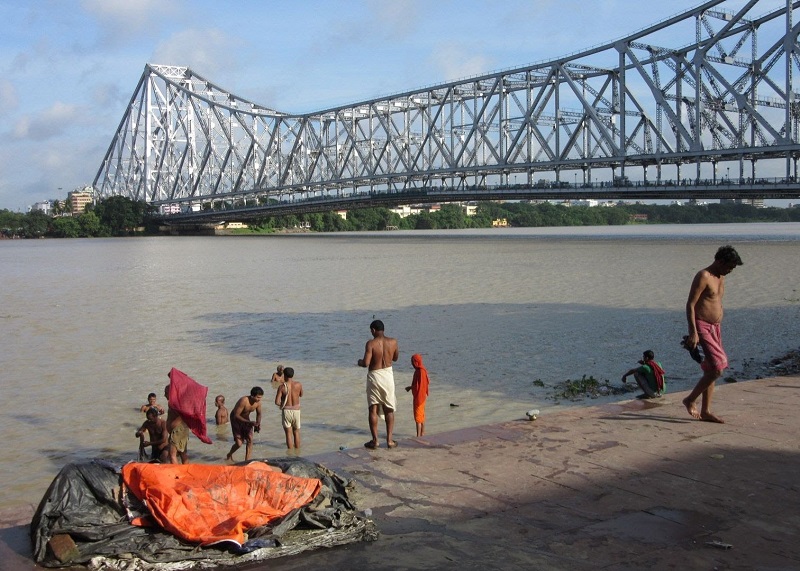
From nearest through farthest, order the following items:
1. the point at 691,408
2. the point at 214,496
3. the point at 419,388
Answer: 1. the point at 214,496
2. the point at 691,408
3. the point at 419,388

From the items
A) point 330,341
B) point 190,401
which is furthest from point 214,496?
point 330,341

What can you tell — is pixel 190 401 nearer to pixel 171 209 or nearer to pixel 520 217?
pixel 171 209

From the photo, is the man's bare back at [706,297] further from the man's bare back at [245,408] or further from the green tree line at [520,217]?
the green tree line at [520,217]

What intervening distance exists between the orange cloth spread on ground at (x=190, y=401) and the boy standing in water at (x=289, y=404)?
987mm

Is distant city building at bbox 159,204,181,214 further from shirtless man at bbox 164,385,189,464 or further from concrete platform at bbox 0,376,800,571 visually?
concrete platform at bbox 0,376,800,571

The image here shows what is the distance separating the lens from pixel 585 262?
34094 mm

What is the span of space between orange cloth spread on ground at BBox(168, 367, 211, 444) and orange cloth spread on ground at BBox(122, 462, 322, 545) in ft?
5.11

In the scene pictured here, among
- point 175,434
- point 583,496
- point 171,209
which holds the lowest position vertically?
point 583,496

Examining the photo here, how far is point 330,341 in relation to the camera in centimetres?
1407

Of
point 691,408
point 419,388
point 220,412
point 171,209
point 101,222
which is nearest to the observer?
point 691,408

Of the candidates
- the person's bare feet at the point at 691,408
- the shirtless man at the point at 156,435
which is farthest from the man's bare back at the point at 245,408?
the person's bare feet at the point at 691,408

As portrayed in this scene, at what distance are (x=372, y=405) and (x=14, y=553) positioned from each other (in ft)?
9.82

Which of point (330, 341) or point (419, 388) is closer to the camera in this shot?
point (419, 388)

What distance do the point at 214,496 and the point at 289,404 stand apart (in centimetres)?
274
